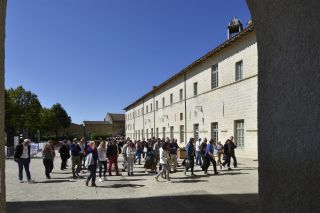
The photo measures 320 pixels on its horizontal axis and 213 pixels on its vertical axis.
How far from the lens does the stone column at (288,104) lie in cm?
311

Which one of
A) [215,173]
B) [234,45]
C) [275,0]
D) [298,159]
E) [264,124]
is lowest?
[215,173]

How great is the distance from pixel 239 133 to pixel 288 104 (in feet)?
66.8

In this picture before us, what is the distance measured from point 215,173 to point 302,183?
13.8 m

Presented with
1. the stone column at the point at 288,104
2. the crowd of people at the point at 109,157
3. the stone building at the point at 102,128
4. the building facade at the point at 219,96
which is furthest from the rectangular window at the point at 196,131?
the stone building at the point at 102,128

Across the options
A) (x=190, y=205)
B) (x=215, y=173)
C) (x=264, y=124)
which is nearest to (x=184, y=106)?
(x=215, y=173)

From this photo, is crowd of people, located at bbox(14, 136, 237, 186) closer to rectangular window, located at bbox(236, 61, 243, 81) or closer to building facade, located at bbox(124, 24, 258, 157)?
building facade, located at bbox(124, 24, 258, 157)

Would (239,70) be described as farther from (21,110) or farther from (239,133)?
(21,110)

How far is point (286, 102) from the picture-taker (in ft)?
11.3

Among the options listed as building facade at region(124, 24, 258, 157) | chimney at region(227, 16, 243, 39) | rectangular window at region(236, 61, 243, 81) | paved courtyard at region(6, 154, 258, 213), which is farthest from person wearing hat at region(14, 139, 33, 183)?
chimney at region(227, 16, 243, 39)

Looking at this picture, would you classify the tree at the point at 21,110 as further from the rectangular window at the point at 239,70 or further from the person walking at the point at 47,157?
the person walking at the point at 47,157

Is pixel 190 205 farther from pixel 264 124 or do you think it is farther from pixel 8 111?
pixel 8 111

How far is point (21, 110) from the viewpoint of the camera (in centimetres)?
6297

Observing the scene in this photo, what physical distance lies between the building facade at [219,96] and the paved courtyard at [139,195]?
6.73 m

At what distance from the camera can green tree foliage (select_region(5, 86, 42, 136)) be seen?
59.2 metres
